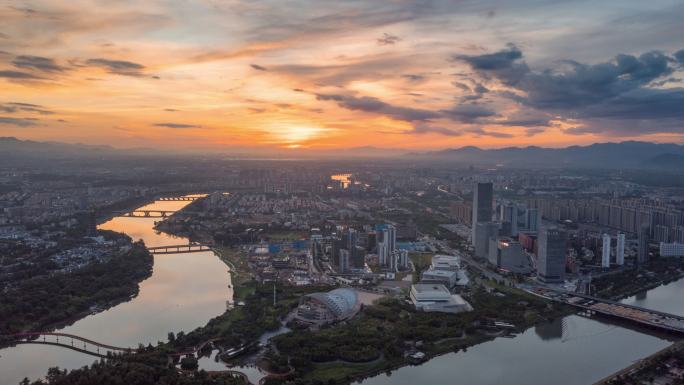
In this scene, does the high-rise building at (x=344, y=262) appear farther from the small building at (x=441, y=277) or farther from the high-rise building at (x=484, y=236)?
the high-rise building at (x=484, y=236)

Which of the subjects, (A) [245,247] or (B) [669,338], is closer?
(B) [669,338]

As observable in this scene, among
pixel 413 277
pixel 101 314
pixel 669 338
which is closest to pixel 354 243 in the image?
pixel 413 277

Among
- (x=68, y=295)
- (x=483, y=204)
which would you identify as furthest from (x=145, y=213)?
(x=483, y=204)

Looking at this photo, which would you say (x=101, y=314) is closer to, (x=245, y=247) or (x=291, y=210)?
(x=245, y=247)

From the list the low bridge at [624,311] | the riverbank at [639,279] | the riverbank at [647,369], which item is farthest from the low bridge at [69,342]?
the riverbank at [639,279]

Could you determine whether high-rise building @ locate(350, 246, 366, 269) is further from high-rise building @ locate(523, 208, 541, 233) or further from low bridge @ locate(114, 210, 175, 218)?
low bridge @ locate(114, 210, 175, 218)

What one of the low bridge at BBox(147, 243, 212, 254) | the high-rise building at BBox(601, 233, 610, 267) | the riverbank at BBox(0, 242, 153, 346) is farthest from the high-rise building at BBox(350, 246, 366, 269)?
the high-rise building at BBox(601, 233, 610, 267)
